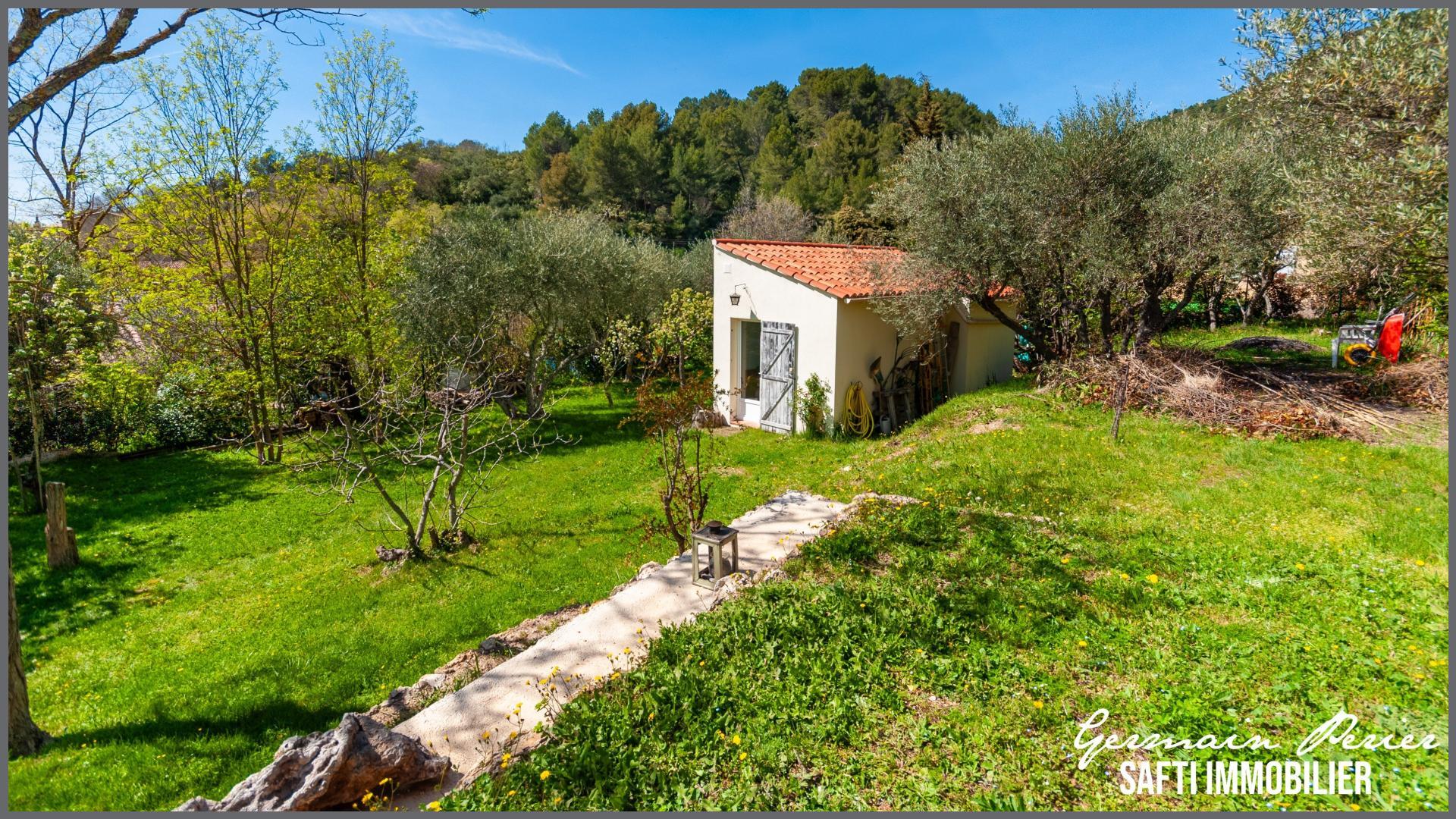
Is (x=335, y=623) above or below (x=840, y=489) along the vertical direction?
below

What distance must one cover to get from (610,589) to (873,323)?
26.9ft

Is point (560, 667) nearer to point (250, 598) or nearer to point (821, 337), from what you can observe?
point (250, 598)

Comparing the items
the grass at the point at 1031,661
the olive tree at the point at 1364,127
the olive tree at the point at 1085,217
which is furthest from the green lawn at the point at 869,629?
the olive tree at the point at 1085,217

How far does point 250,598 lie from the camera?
702cm

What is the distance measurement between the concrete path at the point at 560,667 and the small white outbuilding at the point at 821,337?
6.03m

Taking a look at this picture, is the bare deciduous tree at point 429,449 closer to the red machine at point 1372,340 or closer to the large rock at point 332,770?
the large rock at point 332,770

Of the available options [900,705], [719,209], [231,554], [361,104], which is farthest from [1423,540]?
[719,209]

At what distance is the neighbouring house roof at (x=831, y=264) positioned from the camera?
39.8 ft

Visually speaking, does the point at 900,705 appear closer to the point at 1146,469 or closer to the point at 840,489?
the point at 840,489

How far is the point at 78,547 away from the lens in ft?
27.7

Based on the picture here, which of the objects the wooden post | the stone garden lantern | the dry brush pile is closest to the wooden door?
the dry brush pile

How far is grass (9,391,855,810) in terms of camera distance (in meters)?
4.33

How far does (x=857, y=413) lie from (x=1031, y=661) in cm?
841

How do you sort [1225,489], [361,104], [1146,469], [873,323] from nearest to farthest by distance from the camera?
[1225,489] < [1146,469] < [873,323] < [361,104]
